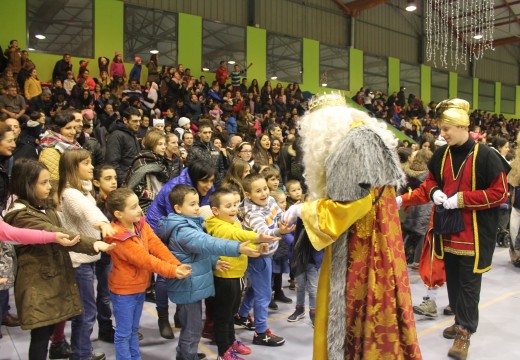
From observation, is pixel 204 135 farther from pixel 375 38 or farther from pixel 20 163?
pixel 375 38

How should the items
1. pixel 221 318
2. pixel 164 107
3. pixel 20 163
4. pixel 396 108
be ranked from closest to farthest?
pixel 20 163 → pixel 221 318 → pixel 164 107 → pixel 396 108

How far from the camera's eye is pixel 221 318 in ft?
10.7

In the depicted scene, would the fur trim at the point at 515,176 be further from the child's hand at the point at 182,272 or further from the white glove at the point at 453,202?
the child's hand at the point at 182,272

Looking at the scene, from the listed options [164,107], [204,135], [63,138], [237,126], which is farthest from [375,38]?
[63,138]

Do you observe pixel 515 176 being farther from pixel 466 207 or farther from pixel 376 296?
pixel 376 296

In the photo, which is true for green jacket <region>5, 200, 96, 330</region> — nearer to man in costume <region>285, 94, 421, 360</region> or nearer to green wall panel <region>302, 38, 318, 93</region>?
man in costume <region>285, 94, 421, 360</region>

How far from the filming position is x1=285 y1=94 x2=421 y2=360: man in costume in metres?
2.33

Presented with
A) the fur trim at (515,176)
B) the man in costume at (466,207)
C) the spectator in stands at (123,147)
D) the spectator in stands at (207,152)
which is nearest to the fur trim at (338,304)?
the man in costume at (466,207)

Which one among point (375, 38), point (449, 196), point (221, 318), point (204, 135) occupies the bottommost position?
point (221, 318)

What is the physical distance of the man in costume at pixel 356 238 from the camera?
2.33 meters

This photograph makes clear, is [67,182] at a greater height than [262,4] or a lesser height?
lesser

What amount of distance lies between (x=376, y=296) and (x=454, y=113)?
170cm

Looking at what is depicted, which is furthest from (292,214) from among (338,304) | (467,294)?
(467,294)

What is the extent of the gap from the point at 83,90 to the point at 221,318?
8.23 metres
